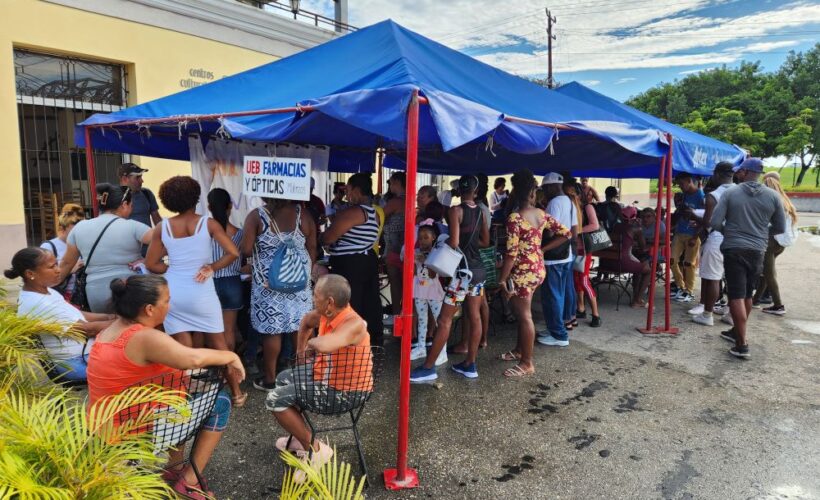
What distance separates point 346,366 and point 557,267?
302 cm

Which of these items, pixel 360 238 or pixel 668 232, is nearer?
pixel 360 238

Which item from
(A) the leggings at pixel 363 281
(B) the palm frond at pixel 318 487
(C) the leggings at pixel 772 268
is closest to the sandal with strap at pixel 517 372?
(A) the leggings at pixel 363 281

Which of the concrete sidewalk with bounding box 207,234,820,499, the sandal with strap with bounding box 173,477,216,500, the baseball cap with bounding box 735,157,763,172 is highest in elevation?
the baseball cap with bounding box 735,157,763,172

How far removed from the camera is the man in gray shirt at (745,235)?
496 cm

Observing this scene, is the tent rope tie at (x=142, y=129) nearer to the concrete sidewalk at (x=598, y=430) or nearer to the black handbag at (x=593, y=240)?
the concrete sidewalk at (x=598, y=430)

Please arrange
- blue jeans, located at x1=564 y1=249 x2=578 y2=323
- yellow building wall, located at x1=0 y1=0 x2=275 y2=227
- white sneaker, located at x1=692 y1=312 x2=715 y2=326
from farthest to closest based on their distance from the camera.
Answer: yellow building wall, located at x1=0 y1=0 x2=275 y2=227, white sneaker, located at x1=692 y1=312 x2=715 y2=326, blue jeans, located at x1=564 y1=249 x2=578 y2=323

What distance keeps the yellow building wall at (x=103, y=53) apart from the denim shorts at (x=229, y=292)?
223 inches

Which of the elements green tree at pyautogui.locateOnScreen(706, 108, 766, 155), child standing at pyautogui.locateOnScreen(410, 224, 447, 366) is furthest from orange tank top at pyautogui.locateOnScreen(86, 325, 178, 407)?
green tree at pyautogui.locateOnScreen(706, 108, 766, 155)

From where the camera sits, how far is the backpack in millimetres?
3756

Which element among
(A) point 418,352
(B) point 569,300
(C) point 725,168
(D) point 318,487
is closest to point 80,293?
(A) point 418,352

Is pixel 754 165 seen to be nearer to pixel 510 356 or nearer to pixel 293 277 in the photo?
pixel 510 356

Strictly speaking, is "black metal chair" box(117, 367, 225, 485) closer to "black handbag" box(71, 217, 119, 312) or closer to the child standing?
"black handbag" box(71, 217, 119, 312)

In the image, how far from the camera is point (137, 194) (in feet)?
17.7

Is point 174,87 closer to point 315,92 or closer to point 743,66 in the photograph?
point 315,92
